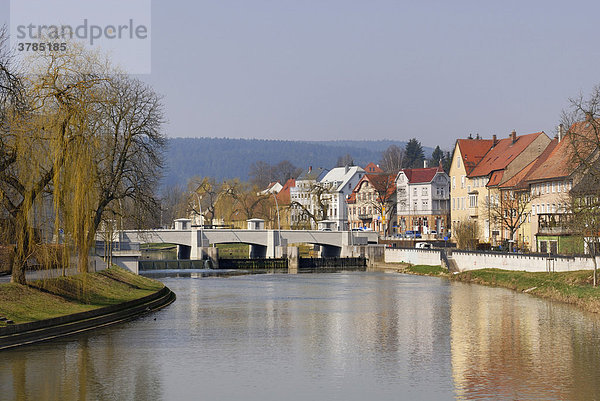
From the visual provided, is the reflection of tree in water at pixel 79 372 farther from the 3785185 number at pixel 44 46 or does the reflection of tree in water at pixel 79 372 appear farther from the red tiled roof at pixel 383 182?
the red tiled roof at pixel 383 182

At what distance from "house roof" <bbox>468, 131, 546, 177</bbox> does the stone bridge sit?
56.9 ft

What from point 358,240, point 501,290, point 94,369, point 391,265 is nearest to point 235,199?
point 358,240

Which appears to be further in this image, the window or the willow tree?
the window

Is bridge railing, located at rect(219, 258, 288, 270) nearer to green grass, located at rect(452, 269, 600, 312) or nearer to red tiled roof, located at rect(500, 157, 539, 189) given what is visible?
red tiled roof, located at rect(500, 157, 539, 189)

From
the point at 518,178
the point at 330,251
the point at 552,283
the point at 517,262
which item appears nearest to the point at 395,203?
the point at 330,251

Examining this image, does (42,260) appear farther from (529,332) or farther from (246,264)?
(246,264)

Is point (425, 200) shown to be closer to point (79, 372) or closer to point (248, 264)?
point (248, 264)

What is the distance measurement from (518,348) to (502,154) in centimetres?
8278

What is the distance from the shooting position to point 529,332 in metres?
43.6

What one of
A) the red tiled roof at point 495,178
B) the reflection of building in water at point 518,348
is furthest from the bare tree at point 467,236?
the reflection of building in water at point 518,348

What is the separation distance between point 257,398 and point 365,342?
13799 mm

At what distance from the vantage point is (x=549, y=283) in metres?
64.5

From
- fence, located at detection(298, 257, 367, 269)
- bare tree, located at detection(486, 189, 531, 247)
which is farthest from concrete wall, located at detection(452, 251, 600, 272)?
fence, located at detection(298, 257, 367, 269)

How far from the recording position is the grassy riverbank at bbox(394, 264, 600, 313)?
183 feet
